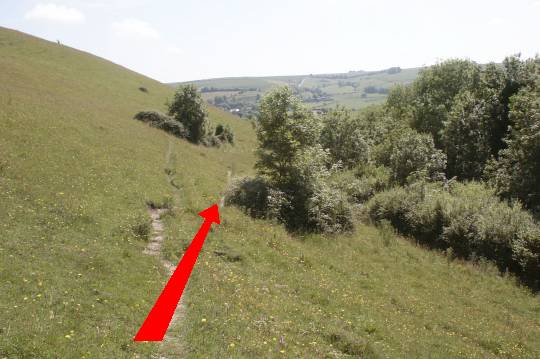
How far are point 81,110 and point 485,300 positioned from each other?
42298 millimetres

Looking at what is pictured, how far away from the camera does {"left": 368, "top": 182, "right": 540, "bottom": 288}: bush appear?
85.9 ft

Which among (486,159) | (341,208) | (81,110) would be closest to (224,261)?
(341,208)

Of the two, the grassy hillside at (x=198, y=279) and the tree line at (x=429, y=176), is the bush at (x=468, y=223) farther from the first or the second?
the grassy hillside at (x=198, y=279)

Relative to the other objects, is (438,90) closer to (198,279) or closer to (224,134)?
(224,134)

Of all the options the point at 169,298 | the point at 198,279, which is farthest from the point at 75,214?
the point at 169,298

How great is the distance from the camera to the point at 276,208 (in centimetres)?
2964

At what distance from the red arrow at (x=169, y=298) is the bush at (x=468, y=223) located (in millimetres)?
18054

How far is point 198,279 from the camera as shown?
1709 centimetres

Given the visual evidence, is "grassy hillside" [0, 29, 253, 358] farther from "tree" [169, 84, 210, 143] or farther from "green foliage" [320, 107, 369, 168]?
"green foliage" [320, 107, 369, 168]

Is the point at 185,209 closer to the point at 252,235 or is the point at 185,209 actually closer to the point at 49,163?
the point at 252,235

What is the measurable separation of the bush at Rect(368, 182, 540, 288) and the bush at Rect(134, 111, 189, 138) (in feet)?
99.0

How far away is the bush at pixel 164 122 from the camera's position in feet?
183

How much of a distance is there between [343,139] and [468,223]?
25530 mm

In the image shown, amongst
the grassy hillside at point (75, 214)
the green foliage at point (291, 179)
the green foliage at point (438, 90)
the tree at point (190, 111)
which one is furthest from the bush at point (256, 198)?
the green foliage at point (438, 90)
